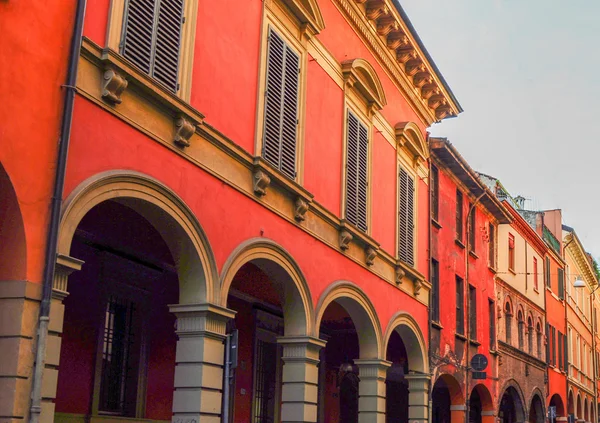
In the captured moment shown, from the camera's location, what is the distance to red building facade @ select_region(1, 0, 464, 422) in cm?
1043

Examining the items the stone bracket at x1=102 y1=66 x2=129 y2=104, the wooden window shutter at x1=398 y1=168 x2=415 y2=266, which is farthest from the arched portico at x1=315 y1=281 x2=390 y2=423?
the stone bracket at x1=102 y1=66 x2=129 y2=104

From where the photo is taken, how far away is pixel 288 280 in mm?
14602

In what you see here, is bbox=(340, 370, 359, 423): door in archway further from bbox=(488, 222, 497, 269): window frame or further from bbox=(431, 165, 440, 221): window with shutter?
bbox=(488, 222, 497, 269): window frame

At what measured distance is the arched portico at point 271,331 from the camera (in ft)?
45.8

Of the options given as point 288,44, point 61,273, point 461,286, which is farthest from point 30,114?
point 461,286

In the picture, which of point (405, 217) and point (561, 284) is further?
point (561, 284)

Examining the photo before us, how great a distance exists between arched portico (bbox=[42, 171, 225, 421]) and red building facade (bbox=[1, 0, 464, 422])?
0.03m

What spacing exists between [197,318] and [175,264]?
3.08 ft

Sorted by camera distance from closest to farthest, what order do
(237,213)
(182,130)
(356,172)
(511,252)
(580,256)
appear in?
(182,130) < (237,213) < (356,172) < (511,252) < (580,256)

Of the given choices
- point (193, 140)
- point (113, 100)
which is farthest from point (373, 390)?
point (113, 100)

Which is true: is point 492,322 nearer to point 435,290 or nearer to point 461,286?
point 461,286

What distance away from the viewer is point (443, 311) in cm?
2438

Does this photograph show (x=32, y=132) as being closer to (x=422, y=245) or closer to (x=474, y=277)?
(x=422, y=245)

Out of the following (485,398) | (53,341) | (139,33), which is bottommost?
(53,341)
